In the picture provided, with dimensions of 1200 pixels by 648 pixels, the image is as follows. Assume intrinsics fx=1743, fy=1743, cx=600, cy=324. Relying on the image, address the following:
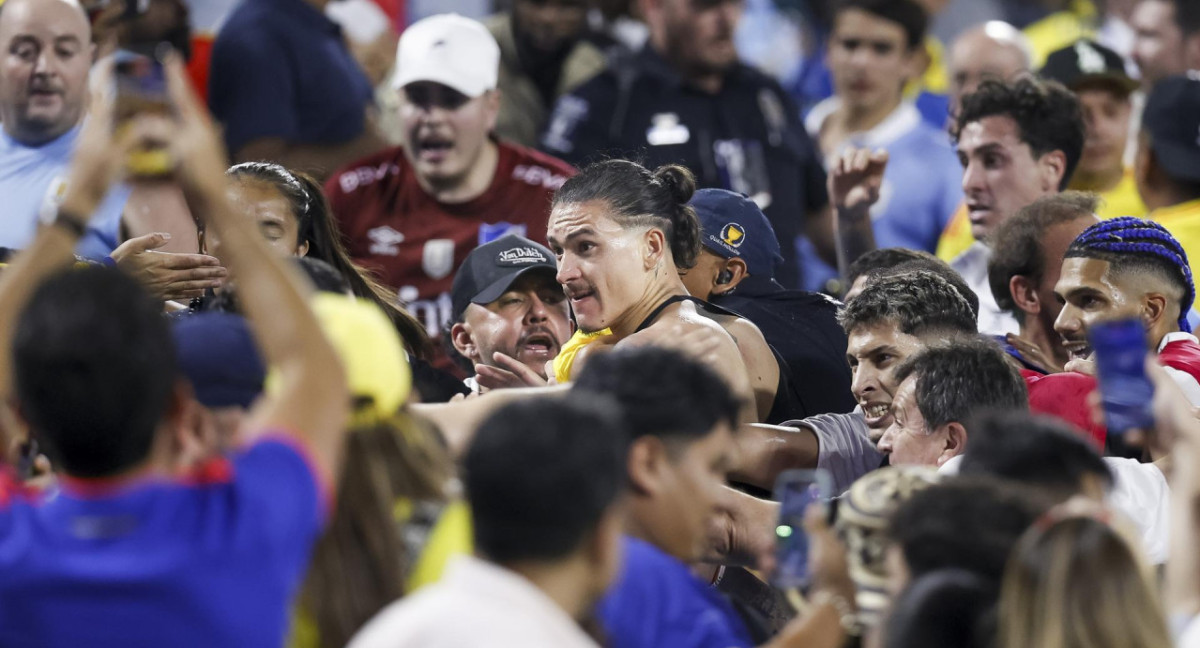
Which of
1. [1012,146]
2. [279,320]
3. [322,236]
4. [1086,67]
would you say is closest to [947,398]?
[279,320]

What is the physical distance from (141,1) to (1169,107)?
4.15 meters

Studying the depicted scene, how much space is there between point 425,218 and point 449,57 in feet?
2.23

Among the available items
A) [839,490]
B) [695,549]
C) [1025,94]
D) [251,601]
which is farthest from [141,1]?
[251,601]

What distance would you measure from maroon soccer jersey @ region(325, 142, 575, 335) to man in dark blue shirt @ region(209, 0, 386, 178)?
225 millimetres

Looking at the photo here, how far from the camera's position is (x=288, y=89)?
7.10 m

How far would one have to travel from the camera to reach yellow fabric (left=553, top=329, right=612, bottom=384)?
15.8 ft

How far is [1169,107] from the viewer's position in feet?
21.9

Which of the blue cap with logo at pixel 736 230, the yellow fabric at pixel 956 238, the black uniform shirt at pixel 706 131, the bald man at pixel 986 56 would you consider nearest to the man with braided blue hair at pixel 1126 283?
the blue cap with logo at pixel 736 230

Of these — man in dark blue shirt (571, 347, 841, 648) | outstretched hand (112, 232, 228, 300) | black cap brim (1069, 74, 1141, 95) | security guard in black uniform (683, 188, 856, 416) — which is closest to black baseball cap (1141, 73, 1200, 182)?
black cap brim (1069, 74, 1141, 95)

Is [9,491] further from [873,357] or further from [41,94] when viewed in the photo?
[41,94]

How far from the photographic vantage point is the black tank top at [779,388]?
4.88 m

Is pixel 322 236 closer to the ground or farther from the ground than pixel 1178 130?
closer to the ground

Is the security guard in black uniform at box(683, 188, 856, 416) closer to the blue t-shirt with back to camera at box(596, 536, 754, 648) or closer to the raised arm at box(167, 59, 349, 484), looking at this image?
the blue t-shirt with back to camera at box(596, 536, 754, 648)

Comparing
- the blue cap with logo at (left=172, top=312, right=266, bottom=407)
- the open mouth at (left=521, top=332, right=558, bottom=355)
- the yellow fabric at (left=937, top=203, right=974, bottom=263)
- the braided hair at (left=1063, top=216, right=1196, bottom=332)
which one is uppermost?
the blue cap with logo at (left=172, top=312, right=266, bottom=407)
